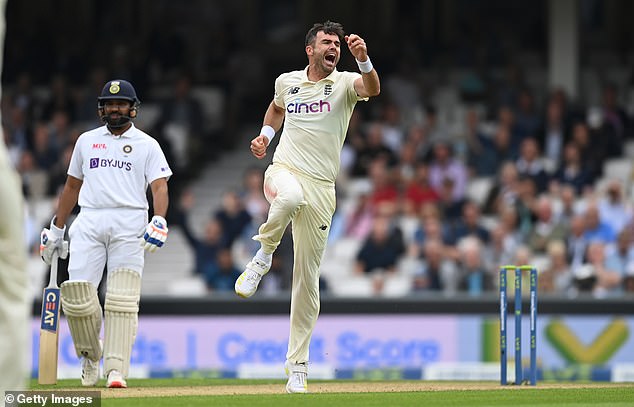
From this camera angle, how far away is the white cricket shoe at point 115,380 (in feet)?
33.6

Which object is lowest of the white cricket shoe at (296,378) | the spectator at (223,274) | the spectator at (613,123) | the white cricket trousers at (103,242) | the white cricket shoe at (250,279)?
the white cricket shoe at (296,378)

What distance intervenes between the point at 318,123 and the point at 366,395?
76.9 inches

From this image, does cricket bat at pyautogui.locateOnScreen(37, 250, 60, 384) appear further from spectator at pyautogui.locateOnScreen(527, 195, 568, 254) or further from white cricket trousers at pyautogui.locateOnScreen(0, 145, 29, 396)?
spectator at pyautogui.locateOnScreen(527, 195, 568, 254)

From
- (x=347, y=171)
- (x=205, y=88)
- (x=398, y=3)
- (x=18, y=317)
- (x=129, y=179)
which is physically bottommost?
(x=18, y=317)

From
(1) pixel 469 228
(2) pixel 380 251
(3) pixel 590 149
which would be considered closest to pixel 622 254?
(1) pixel 469 228

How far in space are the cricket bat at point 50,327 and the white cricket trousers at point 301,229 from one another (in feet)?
5.34

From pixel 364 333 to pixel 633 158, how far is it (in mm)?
5828

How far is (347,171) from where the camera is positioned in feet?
65.8

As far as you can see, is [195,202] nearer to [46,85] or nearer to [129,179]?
[46,85]

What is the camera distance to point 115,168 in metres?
10.3

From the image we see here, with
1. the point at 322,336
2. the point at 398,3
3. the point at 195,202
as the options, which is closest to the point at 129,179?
the point at 322,336

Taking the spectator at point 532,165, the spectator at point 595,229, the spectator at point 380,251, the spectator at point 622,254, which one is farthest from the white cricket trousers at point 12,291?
the spectator at point 532,165

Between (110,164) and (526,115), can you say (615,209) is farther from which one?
(110,164)

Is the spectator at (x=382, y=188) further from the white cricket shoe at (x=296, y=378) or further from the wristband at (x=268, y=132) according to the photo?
the white cricket shoe at (x=296, y=378)
